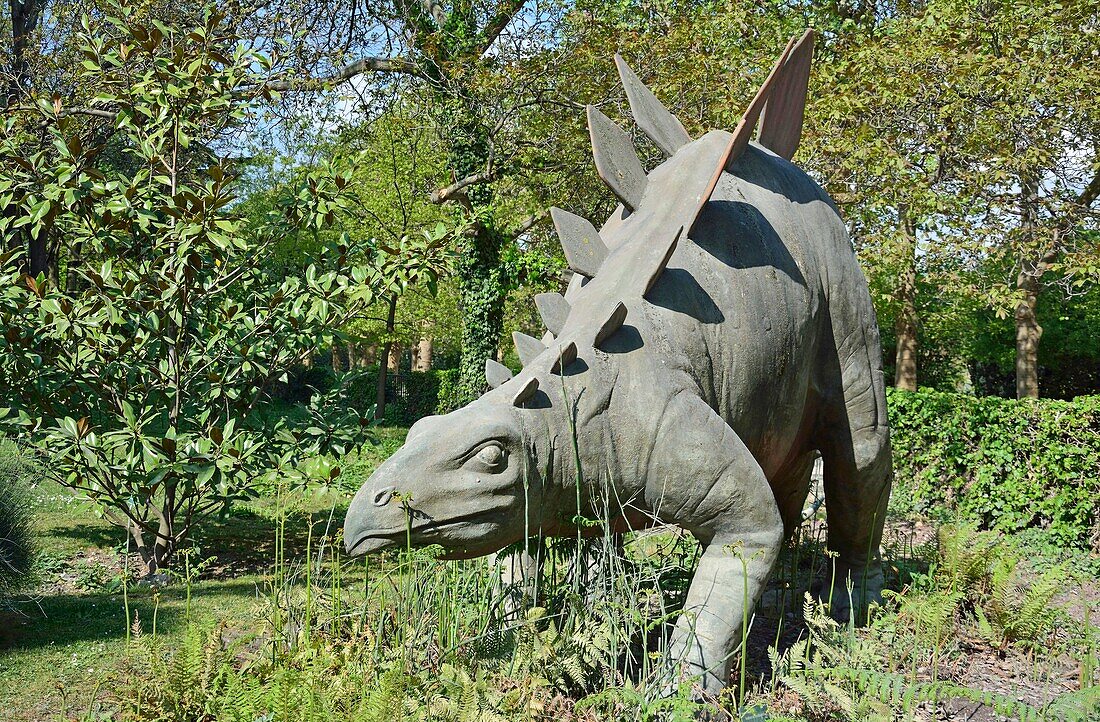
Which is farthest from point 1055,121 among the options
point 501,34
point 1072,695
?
point 1072,695

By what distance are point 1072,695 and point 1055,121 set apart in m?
9.10

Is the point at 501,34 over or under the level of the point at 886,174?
over

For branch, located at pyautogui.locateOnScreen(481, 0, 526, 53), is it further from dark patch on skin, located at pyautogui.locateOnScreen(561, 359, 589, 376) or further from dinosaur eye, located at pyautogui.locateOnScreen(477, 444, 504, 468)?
dinosaur eye, located at pyautogui.locateOnScreen(477, 444, 504, 468)

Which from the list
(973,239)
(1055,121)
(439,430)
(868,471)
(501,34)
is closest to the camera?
(439,430)

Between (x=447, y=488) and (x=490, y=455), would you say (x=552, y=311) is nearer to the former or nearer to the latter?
(x=490, y=455)

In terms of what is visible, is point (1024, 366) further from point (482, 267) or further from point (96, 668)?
point (96, 668)

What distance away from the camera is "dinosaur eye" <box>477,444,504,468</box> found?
3.08 meters

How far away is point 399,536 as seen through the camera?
306cm

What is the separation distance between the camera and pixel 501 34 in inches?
573

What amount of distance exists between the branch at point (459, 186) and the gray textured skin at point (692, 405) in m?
10.3

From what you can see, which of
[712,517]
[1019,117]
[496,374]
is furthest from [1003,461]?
[496,374]

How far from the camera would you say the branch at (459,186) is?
14.7 meters

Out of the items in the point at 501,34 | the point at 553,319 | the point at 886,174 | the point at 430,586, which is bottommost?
the point at 430,586

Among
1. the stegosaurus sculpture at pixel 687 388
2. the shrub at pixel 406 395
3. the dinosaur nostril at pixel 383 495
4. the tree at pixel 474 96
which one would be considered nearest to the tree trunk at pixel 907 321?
the tree at pixel 474 96
